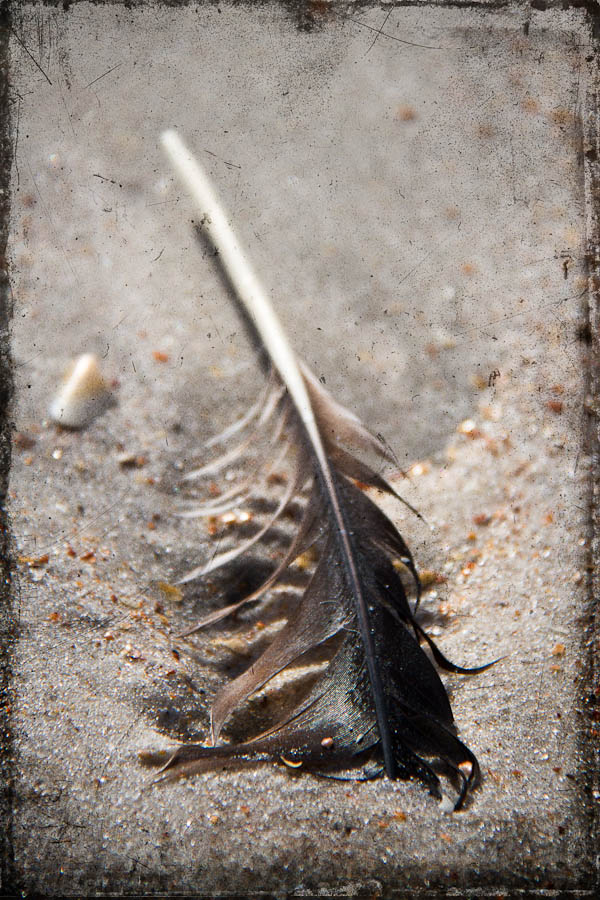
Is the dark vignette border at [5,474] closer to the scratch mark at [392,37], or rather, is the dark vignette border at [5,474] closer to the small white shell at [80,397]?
the small white shell at [80,397]

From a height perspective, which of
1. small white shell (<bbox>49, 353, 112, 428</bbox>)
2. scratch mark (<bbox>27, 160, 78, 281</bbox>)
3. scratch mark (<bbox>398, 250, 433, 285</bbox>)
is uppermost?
scratch mark (<bbox>27, 160, 78, 281</bbox>)

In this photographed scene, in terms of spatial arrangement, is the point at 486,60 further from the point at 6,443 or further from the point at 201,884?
the point at 201,884

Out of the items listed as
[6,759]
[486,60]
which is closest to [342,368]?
[486,60]

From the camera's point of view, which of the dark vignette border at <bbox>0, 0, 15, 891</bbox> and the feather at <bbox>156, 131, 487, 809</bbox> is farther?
the dark vignette border at <bbox>0, 0, 15, 891</bbox>

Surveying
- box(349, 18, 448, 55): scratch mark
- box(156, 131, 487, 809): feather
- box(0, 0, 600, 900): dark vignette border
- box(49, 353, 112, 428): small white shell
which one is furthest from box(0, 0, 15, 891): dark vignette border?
box(349, 18, 448, 55): scratch mark

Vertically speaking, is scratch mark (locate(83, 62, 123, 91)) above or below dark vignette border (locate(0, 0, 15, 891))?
above

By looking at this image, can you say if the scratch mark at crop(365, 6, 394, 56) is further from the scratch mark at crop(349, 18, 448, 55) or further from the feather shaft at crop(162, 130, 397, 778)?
the feather shaft at crop(162, 130, 397, 778)
